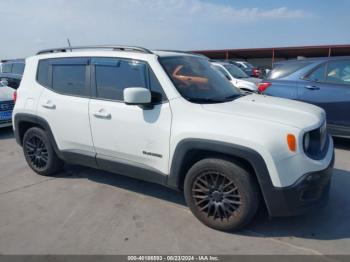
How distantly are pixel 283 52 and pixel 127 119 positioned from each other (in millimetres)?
28218

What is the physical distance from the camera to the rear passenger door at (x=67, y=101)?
4.22 meters

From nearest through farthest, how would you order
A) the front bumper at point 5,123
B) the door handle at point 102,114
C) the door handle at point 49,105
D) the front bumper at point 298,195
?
the front bumper at point 298,195, the door handle at point 102,114, the door handle at point 49,105, the front bumper at point 5,123

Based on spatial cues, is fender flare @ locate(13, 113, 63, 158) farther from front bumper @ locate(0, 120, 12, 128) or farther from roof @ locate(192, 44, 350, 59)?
roof @ locate(192, 44, 350, 59)

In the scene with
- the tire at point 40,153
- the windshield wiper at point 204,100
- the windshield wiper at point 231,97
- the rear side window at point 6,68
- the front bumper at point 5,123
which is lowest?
the front bumper at point 5,123

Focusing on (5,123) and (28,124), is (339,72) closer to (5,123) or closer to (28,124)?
(28,124)

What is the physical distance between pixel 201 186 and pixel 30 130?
2875 millimetres

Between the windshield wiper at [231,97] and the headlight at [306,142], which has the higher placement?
the windshield wiper at [231,97]

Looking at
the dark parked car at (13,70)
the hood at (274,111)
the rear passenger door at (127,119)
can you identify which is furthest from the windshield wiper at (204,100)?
the dark parked car at (13,70)

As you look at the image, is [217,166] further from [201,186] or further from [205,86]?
[205,86]

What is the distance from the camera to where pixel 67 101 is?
14.3 ft

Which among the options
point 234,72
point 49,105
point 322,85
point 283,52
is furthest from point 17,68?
point 283,52

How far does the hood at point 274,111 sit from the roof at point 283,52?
81.2ft

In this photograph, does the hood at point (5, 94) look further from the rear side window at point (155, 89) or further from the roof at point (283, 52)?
the roof at point (283, 52)

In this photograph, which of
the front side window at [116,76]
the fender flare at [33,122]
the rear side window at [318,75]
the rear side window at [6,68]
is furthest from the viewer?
the rear side window at [6,68]
